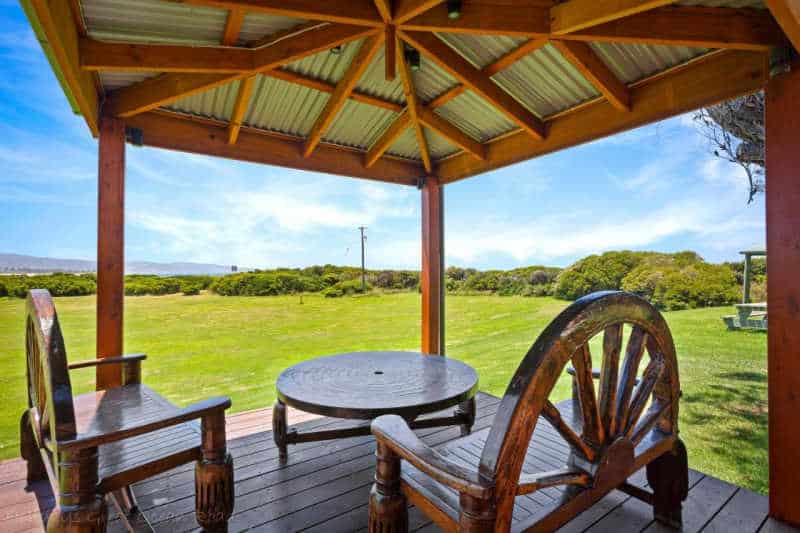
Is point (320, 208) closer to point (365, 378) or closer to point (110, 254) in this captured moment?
point (110, 254)

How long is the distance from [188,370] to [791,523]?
19.2 feet

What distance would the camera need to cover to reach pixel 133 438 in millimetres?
1785

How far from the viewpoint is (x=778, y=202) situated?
188cm

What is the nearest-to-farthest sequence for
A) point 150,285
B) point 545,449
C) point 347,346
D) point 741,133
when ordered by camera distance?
point 545,449 < point 741,133 < point 150,285 < point 347,346

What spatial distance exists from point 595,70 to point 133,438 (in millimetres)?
3323

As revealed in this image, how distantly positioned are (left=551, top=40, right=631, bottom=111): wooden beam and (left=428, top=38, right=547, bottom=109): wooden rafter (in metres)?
0.15

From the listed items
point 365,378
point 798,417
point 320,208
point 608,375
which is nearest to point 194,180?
point 320,208

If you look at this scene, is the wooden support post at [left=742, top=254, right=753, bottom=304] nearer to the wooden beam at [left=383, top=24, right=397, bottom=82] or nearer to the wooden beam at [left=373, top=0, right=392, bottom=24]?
the wooden beam at [left=383, top=24, right=397, bottom=82]

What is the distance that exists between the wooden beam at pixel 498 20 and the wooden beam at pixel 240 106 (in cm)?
138

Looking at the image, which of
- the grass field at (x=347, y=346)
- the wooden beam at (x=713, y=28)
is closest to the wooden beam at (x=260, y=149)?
the grass field at (x=347, y=346)

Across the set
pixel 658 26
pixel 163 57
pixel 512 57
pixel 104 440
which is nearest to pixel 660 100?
pixel 658 26

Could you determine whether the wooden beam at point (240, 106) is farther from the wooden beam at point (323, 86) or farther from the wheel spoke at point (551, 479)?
the wheel spoke at point (551, 479)

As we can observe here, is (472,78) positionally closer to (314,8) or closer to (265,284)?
(314,8)

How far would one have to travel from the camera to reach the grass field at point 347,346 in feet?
10.2
